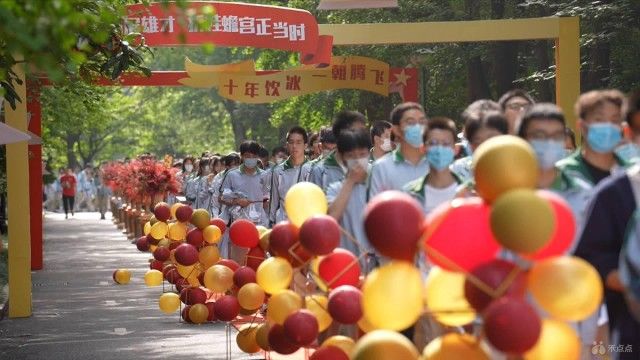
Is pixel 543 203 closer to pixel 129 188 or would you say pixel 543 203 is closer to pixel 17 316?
pixel 17 316

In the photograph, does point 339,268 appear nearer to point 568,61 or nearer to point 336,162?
point 336,162

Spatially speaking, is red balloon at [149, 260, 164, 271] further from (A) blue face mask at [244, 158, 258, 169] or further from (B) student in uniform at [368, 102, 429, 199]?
(B) student in uniform at [368, 102, 429, 199]

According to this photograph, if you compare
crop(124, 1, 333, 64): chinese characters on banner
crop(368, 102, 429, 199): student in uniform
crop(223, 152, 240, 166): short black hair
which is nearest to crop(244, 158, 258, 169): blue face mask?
crop(124, 1, 333, 64): chinese characters on banner

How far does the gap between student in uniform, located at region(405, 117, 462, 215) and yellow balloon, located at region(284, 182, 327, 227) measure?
1.04 meters

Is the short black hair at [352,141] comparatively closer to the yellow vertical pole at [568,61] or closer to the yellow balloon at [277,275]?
the yellow balloon at [277,275]

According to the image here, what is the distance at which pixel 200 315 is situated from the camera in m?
17.2

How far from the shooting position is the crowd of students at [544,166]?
7.36m

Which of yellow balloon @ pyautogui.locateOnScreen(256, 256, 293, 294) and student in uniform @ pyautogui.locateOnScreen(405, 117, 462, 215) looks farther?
yellow balloon @ pyautogui.locateOnScreen(256, 256, 293, 294)

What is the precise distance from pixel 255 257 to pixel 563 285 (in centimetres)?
714

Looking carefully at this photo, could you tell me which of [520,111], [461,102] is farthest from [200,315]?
[461,102]

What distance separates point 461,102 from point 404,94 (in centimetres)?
678

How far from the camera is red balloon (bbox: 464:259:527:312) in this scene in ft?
21.8

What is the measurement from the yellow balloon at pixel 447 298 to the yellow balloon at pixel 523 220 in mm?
566

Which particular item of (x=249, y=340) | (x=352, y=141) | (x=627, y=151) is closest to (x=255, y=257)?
(x=249, y=340)
